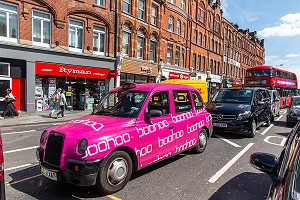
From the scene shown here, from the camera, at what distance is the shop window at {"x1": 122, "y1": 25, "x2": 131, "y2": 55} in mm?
22766

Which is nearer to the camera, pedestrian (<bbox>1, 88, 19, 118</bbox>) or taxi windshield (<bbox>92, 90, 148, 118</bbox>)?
taxi windshield (<bbox>92, 90, 148, 118</bbox>)

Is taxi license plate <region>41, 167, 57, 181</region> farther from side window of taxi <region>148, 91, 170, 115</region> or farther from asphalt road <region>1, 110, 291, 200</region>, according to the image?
side window of taxi <region>148, 91, 170, 115</region>

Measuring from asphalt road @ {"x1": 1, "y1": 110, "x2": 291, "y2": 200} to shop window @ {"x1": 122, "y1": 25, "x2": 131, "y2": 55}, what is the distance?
1690 centimetres

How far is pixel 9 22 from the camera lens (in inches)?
608

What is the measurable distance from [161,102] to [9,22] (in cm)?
1417

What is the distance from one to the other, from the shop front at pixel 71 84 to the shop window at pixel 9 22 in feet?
7.21

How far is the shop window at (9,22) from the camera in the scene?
15.1 metres

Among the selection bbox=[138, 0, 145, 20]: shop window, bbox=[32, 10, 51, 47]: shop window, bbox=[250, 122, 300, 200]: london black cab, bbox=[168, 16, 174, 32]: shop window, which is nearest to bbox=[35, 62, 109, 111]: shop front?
bbox=[32, 10, 51, 47]: shop window

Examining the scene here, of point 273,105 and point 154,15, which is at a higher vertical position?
point 154,15

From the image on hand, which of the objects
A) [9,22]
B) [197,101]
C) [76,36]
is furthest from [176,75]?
[197,101]

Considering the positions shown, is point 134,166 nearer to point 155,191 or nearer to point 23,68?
point 155,191

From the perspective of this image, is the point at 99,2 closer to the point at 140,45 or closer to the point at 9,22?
the point at 140,45

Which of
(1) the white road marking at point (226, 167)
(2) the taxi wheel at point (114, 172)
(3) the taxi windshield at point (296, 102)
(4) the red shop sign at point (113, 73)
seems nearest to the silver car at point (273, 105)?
(3) the taxi windshield at point (296, 102)

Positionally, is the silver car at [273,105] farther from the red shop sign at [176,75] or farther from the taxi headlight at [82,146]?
the red shop sign at [176,75]
